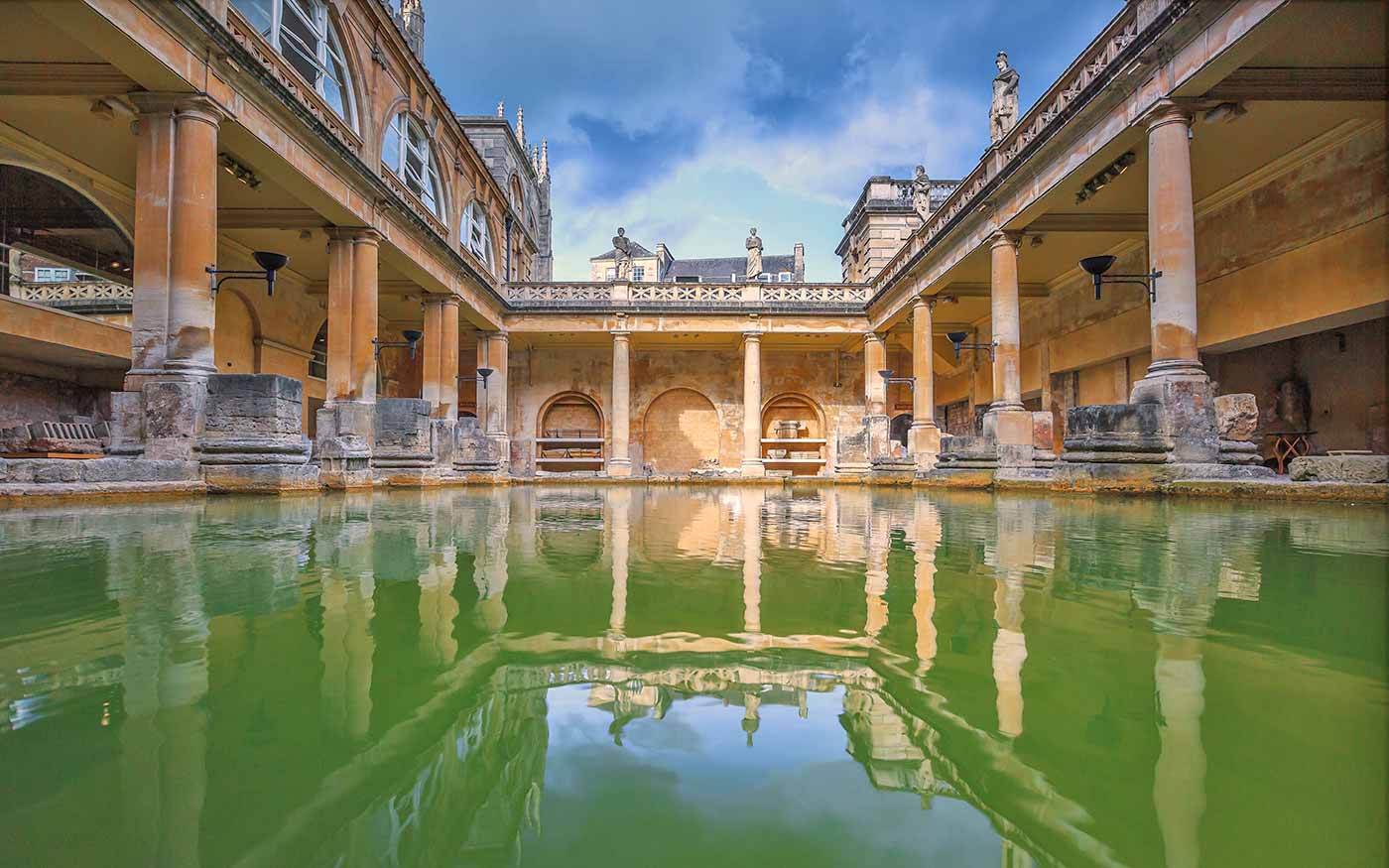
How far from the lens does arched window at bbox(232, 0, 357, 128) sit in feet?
30.3

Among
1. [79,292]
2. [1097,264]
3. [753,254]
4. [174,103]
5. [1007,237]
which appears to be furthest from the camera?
[753,254]

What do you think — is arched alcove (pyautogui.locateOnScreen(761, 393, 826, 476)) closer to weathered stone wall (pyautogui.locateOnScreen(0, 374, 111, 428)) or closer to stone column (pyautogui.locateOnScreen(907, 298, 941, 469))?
stone column (pyautogui.locateOnScreen(907, 298, 941, 469))

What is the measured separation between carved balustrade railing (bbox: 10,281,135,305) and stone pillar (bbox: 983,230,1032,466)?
18.1 m

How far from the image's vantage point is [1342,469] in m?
5.58

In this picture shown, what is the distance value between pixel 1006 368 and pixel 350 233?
37.6ft

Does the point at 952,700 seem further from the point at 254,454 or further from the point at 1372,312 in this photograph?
the point at 1372,312

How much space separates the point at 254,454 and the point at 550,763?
7.01 metres

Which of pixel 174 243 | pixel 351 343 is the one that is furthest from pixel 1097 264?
pixel 351 343

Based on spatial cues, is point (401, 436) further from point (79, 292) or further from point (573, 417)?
point (573, 417)

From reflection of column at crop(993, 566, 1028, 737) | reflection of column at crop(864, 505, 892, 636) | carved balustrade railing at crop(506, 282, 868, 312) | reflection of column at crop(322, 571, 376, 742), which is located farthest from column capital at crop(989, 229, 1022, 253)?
reflection of column at crop(322, 571, 376, 742)

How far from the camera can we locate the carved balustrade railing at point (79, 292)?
47.7 ft

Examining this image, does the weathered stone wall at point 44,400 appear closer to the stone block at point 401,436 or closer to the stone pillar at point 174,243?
the stone block at point 401,436

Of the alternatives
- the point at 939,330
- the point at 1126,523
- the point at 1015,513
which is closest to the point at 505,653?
the point at 1126,523

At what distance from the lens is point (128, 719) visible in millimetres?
988
